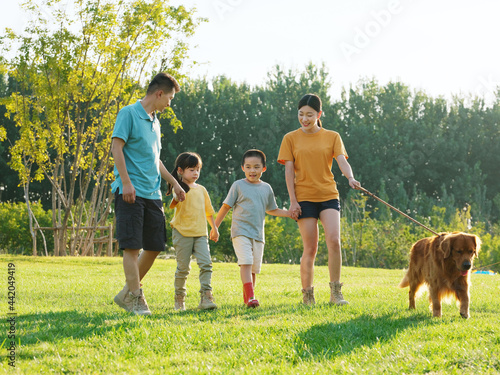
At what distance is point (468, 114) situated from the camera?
3644 centimetres

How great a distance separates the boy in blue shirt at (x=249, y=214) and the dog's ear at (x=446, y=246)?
148 centimetres

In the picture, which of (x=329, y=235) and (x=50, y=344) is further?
(x=329, y=235)

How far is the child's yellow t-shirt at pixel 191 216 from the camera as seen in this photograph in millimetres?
5477

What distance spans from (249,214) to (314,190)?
693 millimetres

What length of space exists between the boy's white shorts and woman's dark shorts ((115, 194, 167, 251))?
97 centimetres

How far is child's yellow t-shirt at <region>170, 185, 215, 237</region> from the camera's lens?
5.48 meters

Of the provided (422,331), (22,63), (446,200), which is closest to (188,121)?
(446,200)

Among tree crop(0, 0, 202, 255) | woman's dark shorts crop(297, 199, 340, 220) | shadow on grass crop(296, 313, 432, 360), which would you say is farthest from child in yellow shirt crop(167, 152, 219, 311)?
tree crop(0, 0, 202, 255)

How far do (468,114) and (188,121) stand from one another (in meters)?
17.5

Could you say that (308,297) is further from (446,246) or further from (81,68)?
(81,68)

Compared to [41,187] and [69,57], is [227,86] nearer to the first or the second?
[41,187]

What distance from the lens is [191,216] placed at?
18.1 ft

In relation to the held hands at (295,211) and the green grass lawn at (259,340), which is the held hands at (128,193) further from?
the held hands at (295,211)

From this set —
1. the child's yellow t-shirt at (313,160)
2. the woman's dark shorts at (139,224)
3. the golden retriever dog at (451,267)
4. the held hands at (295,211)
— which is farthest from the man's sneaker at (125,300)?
the golden retriever dog at (451,267)
